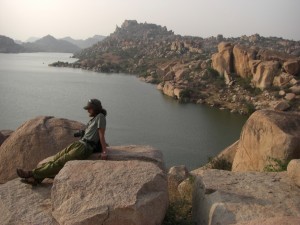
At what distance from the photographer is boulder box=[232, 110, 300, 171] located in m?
8.99

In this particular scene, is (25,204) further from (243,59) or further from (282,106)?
(243,59)

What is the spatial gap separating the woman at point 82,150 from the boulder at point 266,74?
3908 centimetres

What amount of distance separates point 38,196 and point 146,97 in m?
42.2

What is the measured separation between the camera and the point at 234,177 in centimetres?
682

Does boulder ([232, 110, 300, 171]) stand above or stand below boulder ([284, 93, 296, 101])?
above

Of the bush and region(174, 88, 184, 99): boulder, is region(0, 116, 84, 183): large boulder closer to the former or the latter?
the bush

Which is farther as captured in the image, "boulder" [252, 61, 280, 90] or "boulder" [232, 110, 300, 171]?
"boulder" [252, 61, 280, 90]

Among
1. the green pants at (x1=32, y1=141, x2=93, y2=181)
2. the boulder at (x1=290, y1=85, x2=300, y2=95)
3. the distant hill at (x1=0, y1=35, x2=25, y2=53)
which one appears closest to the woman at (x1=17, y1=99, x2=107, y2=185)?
the green pants at (x1=32, y1=141, x2=93, y2=181)

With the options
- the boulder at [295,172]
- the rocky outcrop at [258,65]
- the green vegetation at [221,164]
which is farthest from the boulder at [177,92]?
the boulder at [295,172]

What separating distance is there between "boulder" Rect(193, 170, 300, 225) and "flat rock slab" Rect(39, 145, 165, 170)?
733 mm

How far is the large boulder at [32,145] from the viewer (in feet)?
26.0

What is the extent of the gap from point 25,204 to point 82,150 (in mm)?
1190

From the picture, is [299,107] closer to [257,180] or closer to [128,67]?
[257,180]

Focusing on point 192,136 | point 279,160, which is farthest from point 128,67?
point 279,160
